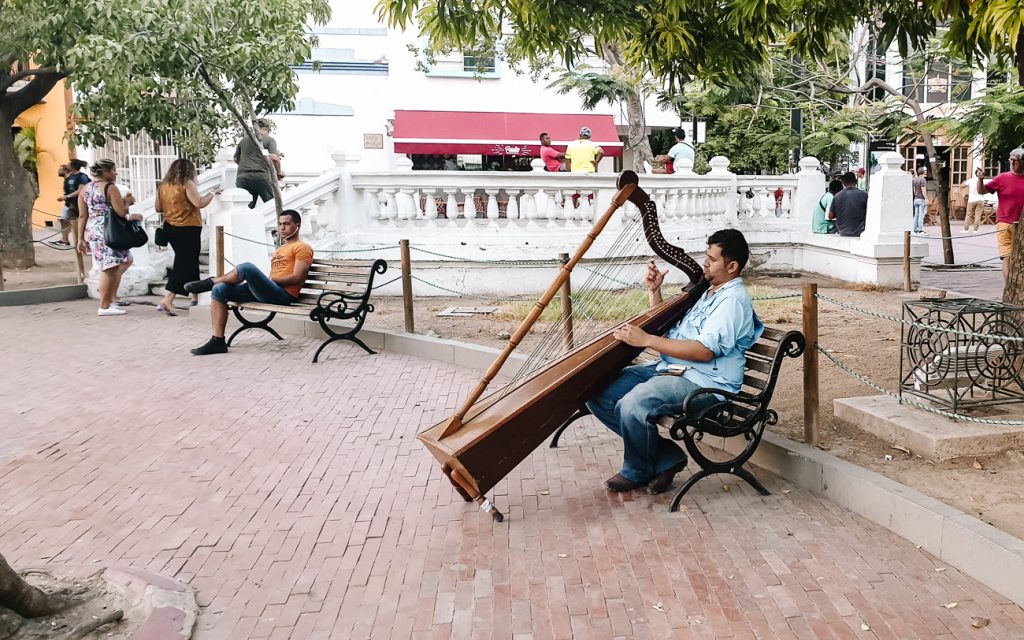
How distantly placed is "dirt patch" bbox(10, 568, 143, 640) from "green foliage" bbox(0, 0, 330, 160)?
7530 millimetres

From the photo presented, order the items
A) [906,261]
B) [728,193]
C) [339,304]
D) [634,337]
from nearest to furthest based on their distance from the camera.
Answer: [634,337], [339,304], [906,261], [728,193]

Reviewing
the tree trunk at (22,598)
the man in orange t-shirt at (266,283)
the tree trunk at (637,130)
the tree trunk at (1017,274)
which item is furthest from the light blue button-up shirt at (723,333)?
the tree trunk at (637,130)

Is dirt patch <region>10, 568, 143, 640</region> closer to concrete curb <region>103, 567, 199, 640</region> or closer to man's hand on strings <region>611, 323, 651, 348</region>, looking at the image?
concrete curb <region>103, 567, 199, 640</region>

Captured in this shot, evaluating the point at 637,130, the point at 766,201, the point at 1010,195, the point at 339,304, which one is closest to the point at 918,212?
the point at 637,130

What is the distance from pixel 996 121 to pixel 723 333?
812 centimetres

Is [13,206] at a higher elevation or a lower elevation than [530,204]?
higher

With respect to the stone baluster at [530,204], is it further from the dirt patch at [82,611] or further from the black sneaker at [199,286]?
the dirt patch at [82,611]

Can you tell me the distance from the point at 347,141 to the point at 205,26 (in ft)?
56.1

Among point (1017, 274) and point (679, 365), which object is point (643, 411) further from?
point (1017, 274)

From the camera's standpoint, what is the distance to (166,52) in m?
11.0

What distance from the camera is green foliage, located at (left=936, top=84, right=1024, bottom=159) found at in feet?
37.9

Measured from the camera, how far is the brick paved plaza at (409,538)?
13.4 ft

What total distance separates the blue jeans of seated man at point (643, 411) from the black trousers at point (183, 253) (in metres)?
7.59

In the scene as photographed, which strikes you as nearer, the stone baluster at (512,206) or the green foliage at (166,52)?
the green foliage at (166,52)
